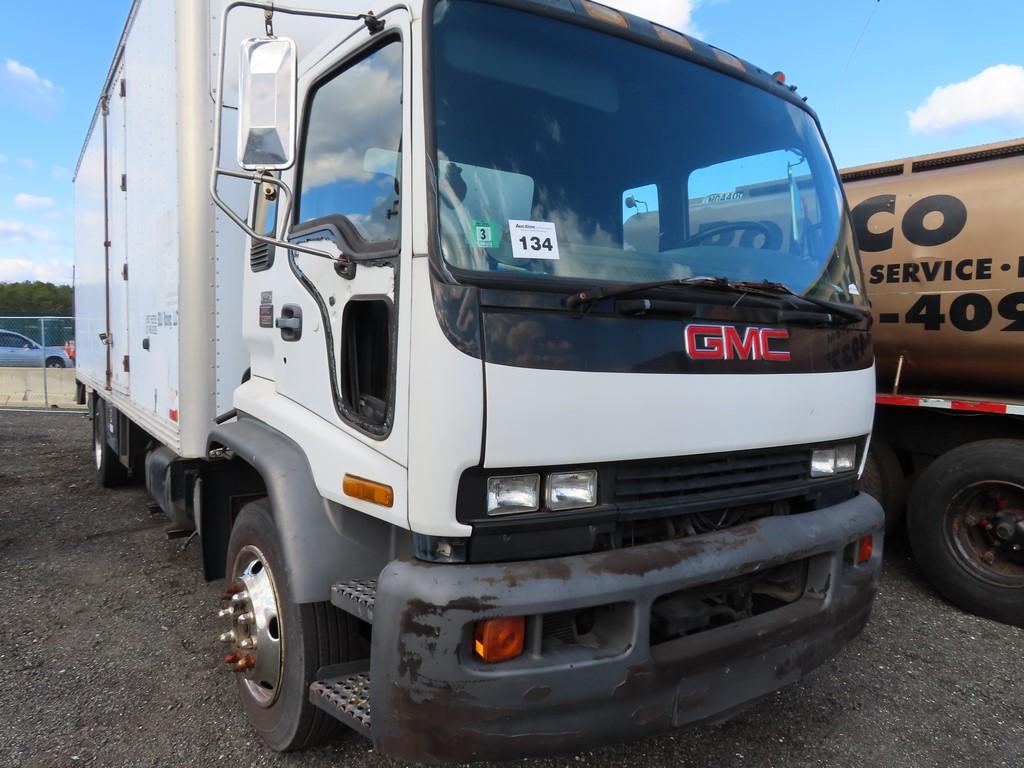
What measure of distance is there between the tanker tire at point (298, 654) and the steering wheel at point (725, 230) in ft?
Result: 5.66

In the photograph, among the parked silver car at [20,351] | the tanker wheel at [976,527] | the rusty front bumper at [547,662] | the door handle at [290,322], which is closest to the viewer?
the rusty front bumper at [547,662]

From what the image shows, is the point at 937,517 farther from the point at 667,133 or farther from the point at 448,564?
the point at 448,564

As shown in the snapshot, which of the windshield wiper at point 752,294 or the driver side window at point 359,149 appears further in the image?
the driver side window at point 359,149

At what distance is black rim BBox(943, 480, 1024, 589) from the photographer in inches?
158

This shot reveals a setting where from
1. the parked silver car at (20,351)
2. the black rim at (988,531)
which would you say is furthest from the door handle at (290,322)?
the parked silver car at (20,351)

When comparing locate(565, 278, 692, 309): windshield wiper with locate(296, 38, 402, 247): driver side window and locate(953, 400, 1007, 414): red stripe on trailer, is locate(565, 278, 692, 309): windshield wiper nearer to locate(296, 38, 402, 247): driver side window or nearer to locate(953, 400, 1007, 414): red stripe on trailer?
locate(296, 38, 402, 247): driver side window

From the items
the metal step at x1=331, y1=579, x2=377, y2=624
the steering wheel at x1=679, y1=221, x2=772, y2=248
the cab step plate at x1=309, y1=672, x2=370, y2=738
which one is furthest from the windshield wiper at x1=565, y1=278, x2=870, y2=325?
the cab step plate at x1=309, y1=672, x2=370, y2=738

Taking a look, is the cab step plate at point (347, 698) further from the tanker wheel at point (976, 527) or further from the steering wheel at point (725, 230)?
the tanker wheel at point (976, 527)

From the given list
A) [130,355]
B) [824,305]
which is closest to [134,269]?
[130,355]

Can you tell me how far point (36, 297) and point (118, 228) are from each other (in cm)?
3901

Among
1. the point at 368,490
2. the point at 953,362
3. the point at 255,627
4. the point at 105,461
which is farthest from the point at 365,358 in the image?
the point at 105,461

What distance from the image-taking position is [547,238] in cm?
218

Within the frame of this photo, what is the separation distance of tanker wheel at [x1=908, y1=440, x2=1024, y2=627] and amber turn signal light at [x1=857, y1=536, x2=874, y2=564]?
5.70 ft

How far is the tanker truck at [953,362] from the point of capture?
4.07 m
